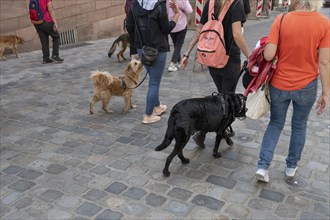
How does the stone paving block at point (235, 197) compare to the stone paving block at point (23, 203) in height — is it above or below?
above

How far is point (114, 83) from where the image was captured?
227 inches

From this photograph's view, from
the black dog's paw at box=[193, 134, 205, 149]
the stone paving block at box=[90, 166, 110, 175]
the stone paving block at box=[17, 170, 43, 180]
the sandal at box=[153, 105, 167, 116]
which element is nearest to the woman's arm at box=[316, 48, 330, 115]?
the black dog's paw at box=[193, 134, 205, 149]

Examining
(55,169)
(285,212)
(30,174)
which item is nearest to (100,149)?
(55,169)

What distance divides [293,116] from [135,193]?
177 centimetres

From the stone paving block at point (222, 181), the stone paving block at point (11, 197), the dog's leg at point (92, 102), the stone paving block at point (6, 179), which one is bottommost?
the stone paving block at point (11, 197)

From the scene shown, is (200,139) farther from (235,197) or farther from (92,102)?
(92,102)

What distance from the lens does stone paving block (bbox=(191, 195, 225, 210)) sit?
3.53m

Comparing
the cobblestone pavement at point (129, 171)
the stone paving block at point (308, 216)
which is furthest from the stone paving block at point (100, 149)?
the stone paving block at point (308, 216)

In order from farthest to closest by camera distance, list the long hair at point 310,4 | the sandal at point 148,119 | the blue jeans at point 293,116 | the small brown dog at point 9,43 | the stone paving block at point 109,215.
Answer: the small brown dog at point 9,43 → the sandal at point 148,119 → the blue jeans at point 293,116 → the stone paving block at point 109,215 → the long hair at point 310,4

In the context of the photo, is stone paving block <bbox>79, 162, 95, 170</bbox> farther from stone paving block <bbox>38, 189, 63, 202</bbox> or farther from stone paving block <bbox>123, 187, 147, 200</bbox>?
stone paving block <bbox>123, 187, 147, 200</bbox>

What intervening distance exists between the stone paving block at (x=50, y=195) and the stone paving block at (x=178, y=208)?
3.63 ft

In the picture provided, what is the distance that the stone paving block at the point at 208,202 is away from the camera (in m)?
3.53

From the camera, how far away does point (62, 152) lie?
4.66 m

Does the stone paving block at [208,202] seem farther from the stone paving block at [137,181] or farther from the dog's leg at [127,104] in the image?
the dog's leg at [127,104]
